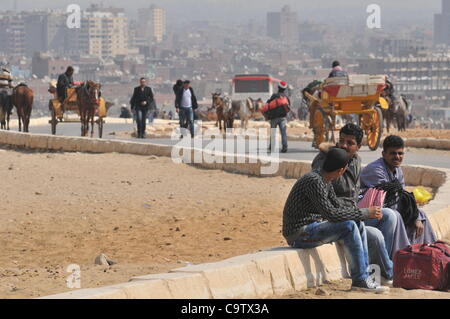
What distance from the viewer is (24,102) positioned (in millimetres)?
29453

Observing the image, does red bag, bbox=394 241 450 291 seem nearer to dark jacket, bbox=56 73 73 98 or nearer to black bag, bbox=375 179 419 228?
black bag, bbox=375 179 419 228

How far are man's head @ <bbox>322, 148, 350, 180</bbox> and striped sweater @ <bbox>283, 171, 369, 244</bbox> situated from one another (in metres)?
0.07

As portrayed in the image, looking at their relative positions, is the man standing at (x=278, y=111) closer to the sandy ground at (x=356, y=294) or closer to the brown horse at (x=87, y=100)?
the brown horse at (x=87, y=100)

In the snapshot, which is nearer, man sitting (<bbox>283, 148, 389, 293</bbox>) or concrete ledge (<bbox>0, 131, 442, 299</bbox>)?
concrete ledge (<bbox>0, 131, 442, 299</bbox>)

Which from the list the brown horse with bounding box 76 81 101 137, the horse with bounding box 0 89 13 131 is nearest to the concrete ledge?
the brown horse with bounding box 76 81 101 137

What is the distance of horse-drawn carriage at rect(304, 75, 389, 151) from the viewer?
21.4 meters

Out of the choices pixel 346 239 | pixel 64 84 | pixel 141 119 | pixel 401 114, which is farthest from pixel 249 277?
pixel 401 114

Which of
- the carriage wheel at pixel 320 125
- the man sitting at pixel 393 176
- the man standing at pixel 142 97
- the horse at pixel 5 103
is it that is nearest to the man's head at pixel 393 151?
the man sitting at pixel 393 176

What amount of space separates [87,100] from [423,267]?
1886 centimetres

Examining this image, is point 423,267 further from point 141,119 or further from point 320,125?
point 141,119

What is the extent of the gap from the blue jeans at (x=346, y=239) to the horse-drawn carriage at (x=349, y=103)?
13.1 meters
